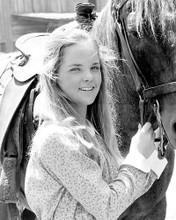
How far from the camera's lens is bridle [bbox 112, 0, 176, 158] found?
1.77m

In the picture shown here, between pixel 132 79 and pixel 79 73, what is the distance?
1.66 feet

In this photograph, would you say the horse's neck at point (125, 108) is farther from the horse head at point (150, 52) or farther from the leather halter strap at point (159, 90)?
the leather halter strap at point (159, 90)

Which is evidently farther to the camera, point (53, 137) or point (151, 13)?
point (151, 13)

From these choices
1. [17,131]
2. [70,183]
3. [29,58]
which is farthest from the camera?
[29,58]

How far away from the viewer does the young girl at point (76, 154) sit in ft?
4.72

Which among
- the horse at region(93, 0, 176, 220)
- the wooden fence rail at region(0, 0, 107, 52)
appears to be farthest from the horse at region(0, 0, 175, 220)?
the wooden fence rail at region(0, 0, 107, 52)

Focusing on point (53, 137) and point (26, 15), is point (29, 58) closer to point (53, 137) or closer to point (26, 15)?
point (53, 137)

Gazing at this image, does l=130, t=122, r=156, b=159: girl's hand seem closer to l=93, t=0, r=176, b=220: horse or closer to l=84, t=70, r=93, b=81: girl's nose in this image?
l=93, t=0, r=176, b=220: horse

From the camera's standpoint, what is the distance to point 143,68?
185 centimetres

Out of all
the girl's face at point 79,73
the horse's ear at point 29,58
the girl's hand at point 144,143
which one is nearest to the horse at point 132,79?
the girl's hand at point 144,143

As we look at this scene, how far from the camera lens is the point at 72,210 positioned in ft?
4.76

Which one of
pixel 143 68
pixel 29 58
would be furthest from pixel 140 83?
pixel 29 58

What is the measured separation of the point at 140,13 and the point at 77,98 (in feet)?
1.58

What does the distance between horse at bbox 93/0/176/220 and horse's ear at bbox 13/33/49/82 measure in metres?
0.41
